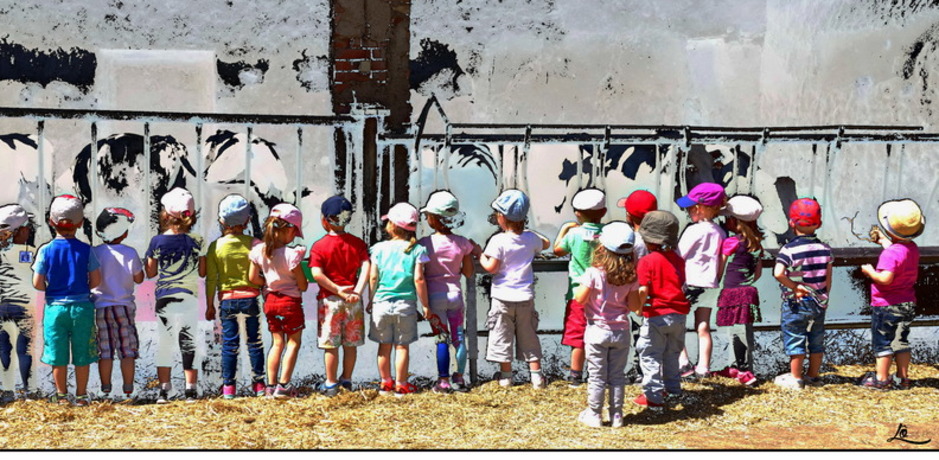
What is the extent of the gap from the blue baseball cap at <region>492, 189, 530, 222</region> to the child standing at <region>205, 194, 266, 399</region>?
51.0 inches

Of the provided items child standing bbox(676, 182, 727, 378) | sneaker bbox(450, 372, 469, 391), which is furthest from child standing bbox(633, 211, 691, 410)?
sneaker bbox(450, 372, 469, 391)

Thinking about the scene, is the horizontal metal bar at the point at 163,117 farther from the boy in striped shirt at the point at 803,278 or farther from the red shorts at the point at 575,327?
the boy in striped shirt at the point at 803,278

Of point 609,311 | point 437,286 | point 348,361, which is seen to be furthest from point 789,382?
point 348,361

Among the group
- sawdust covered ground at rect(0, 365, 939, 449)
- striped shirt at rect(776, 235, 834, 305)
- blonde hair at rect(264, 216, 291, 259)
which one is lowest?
sawdust covered ground at rect(0, 365, 939, 449)

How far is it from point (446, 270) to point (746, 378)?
1.87 m

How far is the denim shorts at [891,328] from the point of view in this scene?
19.2ft

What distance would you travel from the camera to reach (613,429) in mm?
5051

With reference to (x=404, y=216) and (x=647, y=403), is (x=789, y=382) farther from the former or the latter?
(x=404, y=216)

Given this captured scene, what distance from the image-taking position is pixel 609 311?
16.5 ft

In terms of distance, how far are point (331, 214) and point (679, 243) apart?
1.96 meters

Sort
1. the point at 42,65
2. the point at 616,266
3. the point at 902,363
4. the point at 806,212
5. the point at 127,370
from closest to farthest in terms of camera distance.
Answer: the point at 616,266 → the point at 127,370 → the point at 806,212 → the point at 902,363 → the point at 42,65

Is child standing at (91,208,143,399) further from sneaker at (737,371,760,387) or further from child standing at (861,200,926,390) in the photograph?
child standing at (861,200,926,390)

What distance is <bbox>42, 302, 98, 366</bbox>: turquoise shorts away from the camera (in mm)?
5230

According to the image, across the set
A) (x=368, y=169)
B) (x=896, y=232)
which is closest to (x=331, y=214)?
(x=368, y=169)
